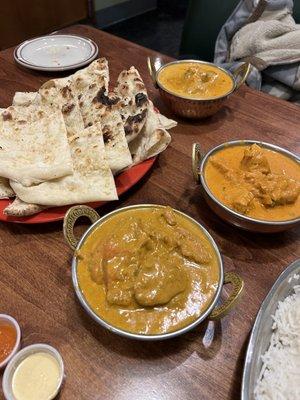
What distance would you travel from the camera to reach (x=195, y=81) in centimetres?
160

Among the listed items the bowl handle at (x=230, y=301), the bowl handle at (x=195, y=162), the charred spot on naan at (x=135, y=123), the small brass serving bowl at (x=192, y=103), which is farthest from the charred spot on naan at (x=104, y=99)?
the bowl handle at (x=230, y=301)

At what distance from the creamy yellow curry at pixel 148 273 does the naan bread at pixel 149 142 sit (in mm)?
395

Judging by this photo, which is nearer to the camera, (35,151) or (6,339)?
(6,339)

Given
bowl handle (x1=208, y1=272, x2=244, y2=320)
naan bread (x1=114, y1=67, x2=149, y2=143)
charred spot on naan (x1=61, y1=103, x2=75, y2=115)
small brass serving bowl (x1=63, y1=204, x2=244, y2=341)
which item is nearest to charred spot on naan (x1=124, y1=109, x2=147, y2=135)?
naan bread (x1=114, y1=67, x2=149, y2=143)

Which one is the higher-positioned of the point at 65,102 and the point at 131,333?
the point at 65,102

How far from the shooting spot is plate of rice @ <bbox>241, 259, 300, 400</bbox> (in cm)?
75

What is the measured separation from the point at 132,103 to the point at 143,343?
90 centimetres

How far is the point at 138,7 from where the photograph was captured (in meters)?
5.36

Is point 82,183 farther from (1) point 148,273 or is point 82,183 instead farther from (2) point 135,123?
(1) point 148,273

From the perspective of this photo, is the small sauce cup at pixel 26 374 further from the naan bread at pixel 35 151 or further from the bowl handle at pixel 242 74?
the bowl handle at pixel 242 74

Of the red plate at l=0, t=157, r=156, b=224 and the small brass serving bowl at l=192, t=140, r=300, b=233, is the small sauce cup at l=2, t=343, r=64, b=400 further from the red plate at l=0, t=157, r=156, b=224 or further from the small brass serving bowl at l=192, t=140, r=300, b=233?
the small brass serving bowl at l=192, t=140, r=300, b=233

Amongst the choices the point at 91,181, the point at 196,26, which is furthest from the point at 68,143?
the point at 196,26

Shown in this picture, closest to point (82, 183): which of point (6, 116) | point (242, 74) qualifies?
point (6, 116)

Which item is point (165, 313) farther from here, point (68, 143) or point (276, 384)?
point (68, 143)
